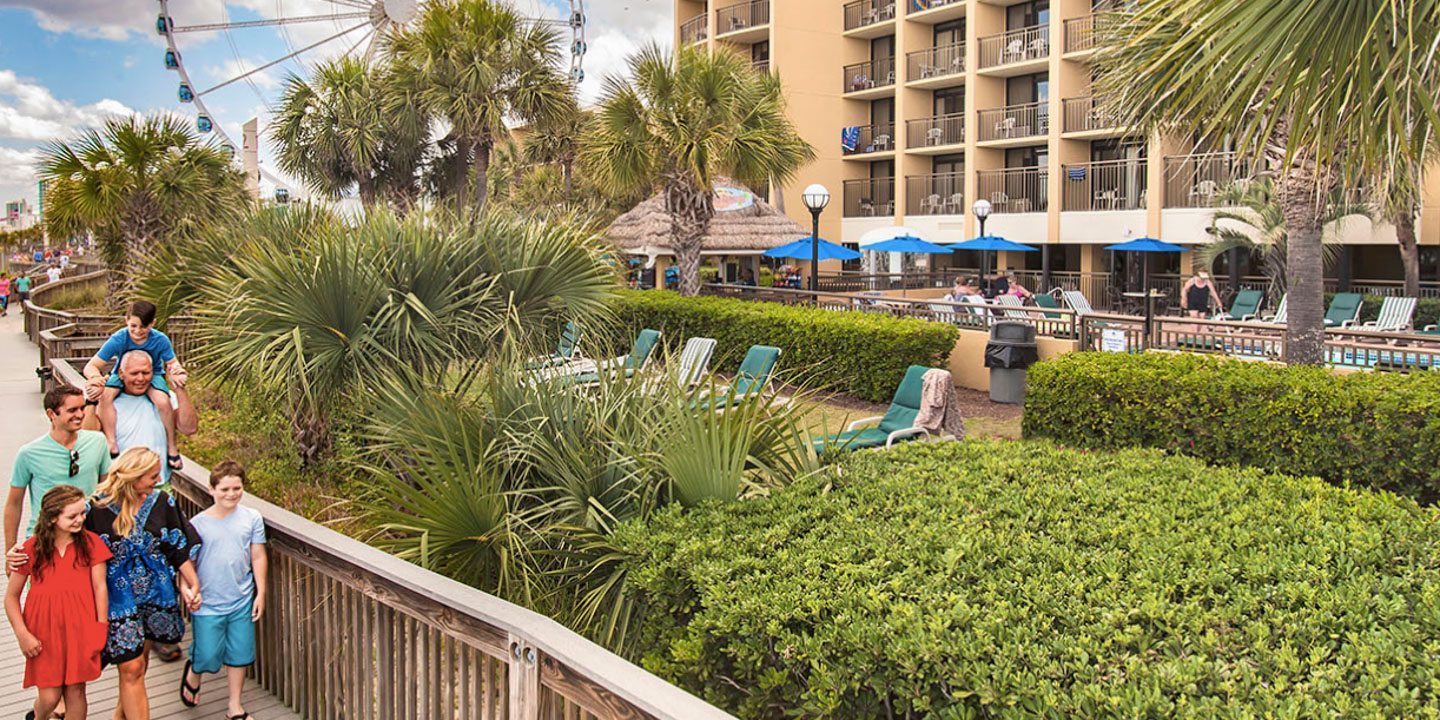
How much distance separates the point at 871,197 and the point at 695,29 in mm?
10571

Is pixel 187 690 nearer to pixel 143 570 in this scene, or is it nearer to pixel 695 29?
pixel 143 570

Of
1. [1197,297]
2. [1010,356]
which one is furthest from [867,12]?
[1010,356]

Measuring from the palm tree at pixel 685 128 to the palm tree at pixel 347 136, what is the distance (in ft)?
21.0

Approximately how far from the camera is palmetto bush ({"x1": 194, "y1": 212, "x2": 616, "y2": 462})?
857 cm

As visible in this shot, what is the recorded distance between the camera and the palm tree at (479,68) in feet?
70.3

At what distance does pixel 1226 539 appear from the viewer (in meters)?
4.62

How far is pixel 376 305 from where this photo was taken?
8938mm

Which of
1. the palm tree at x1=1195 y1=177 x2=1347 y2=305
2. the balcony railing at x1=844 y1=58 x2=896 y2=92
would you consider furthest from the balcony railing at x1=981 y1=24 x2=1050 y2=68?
the palm tree at x1=1195 y1=177 x2=1347 y2=305

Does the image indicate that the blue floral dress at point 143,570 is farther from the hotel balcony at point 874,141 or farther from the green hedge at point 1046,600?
the hotel balcony at point 874,141

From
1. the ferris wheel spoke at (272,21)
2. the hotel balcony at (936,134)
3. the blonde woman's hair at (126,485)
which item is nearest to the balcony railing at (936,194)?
the hotel balcony at (936,134)

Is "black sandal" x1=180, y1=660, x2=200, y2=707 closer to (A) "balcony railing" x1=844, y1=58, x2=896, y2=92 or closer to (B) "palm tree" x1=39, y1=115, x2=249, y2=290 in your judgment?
(B) "palm tree" x1=39, y1=115, x2=249, y2=290

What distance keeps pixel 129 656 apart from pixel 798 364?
1113 cm

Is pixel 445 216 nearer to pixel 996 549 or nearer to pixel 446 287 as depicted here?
pixel 446 287

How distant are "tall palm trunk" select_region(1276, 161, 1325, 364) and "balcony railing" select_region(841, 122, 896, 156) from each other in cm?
2457
